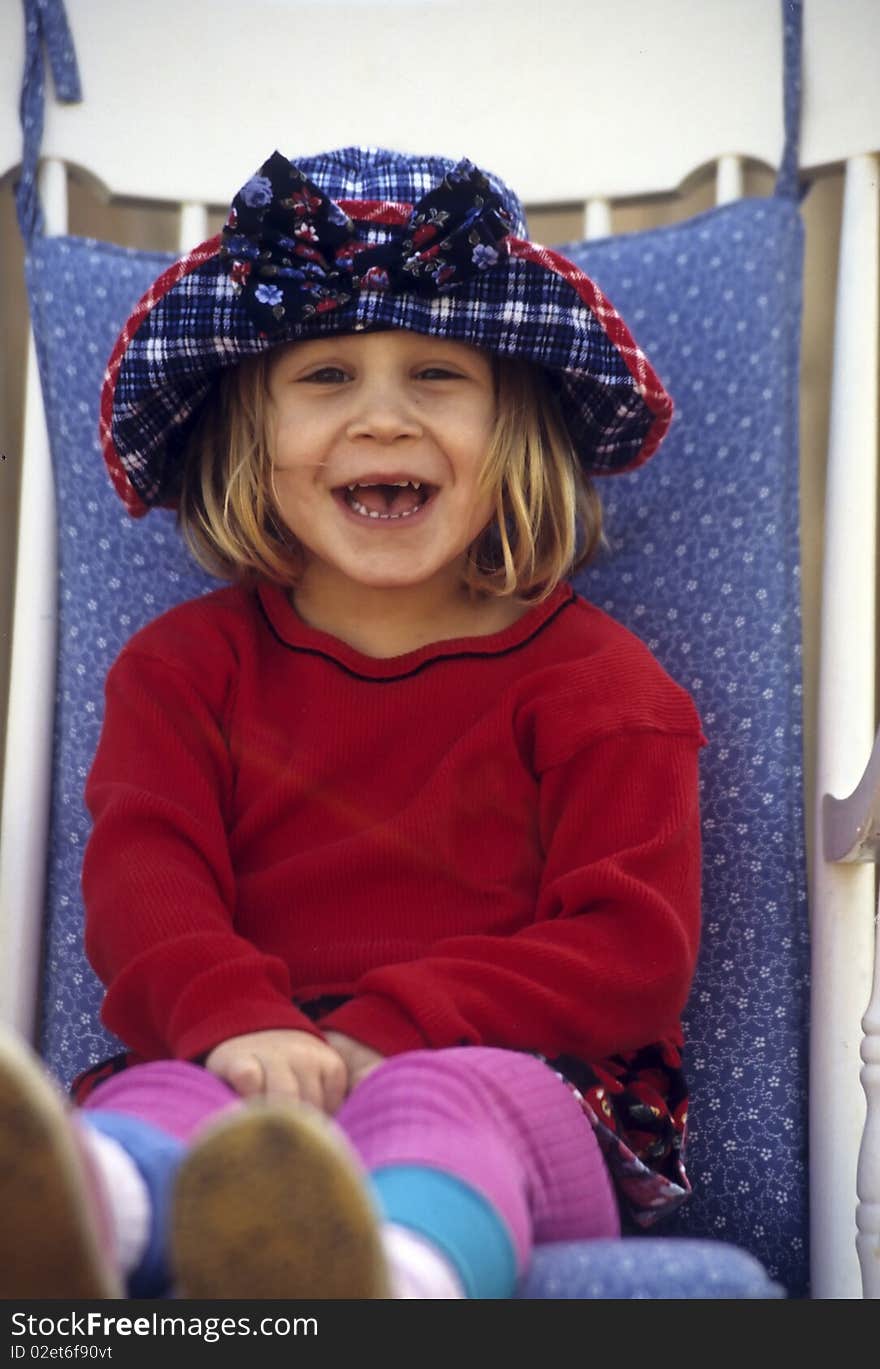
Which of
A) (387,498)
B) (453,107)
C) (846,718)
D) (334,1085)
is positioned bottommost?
(334,1085)

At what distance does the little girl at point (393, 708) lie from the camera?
0.82m

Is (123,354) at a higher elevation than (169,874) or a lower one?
higher

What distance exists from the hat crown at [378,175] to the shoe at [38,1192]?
59 centimetres

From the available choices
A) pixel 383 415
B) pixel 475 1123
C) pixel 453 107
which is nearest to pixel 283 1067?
pixel 475 1123

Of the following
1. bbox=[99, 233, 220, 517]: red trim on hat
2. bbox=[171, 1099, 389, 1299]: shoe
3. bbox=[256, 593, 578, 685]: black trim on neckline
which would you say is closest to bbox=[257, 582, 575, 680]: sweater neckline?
bbox=[256, 593, 578, 685]: black trim on neckline

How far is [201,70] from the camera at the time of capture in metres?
1.19

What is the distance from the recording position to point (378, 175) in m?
0.95

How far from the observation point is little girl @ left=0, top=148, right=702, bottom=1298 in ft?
2.70

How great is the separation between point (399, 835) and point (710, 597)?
287mm

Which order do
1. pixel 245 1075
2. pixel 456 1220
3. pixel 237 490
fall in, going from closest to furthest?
pixel 456 1220 < pixel 245 1075 < pixel 237 490

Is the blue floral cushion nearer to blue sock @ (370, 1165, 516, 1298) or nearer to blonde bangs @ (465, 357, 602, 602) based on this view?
blonde bangs @ (465, 357, 602, 602)

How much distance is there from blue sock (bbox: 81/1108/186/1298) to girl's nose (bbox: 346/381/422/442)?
1.37ft

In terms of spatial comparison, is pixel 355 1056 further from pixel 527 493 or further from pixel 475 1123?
pixel 527 493

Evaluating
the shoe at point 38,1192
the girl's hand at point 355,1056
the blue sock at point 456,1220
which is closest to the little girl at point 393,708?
the girl's hand at point 355,1056
